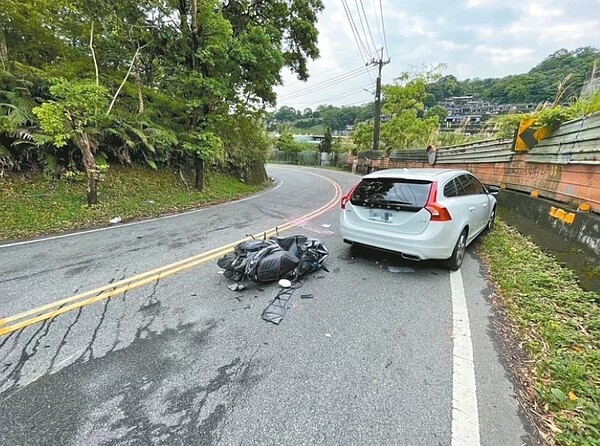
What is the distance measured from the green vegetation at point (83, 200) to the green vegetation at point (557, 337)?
802cm

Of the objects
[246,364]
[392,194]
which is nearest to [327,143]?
[392,194]

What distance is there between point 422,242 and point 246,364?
9.52 ft

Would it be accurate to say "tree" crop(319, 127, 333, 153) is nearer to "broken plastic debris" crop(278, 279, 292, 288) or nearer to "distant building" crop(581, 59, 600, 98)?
"distant building" crop(581, 59, 600, 98)

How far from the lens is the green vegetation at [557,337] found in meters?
1.94

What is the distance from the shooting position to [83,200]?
7566 mm

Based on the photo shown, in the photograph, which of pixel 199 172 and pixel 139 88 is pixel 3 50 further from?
pixel 199 172

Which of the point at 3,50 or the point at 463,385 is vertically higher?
the point at 3,50

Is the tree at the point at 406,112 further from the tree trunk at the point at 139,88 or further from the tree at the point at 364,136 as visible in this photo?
the tree trunk at the point at 139,88

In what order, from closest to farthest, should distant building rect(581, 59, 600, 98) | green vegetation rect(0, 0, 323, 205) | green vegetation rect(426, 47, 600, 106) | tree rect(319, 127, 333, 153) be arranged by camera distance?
distant building rect(581, 59, 600, 98) < green vegetation rect(0, 0, 323, 205) < green vegetation rect(426, 47, 600, 106) < tree rect(319, 127, 333, 153)

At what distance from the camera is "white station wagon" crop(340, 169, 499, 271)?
4141 millimetres

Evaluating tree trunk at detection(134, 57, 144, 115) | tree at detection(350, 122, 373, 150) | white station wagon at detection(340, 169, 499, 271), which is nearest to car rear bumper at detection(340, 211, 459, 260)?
white station wagon at detection(340, 169, 499, 271)

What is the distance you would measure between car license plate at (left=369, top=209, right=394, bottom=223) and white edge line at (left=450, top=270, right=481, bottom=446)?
4.78ft

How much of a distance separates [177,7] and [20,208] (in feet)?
25.2

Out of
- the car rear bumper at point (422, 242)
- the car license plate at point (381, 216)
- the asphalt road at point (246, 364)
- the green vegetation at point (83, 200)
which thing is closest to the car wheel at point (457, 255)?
the car rear bumper at point (422, 242)
